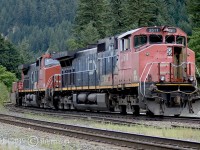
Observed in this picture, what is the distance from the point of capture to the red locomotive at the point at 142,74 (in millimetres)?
19172

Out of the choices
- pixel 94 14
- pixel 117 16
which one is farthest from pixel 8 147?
pixel 117 16

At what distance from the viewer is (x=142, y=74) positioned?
19.5 metres

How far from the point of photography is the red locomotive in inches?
755

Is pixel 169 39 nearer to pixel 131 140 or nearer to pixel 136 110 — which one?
pixel 136 110

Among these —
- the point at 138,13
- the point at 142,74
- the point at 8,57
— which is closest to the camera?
the point at 142,74

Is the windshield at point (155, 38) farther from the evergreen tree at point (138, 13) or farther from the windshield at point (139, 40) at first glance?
the evergreen tree at point (138, 13)

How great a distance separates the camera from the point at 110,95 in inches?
894

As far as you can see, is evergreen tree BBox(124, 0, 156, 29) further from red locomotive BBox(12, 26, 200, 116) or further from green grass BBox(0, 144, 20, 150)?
green grass BBox(0, 144, 20, 150)

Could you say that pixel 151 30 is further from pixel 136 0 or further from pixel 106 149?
pixel 136 0

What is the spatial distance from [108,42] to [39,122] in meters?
5.91

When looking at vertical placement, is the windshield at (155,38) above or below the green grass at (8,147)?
above

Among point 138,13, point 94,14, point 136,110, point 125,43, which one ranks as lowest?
point 136,110

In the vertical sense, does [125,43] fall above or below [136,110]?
above

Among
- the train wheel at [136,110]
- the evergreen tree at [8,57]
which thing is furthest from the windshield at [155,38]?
the evergreen tree at [8,57]
